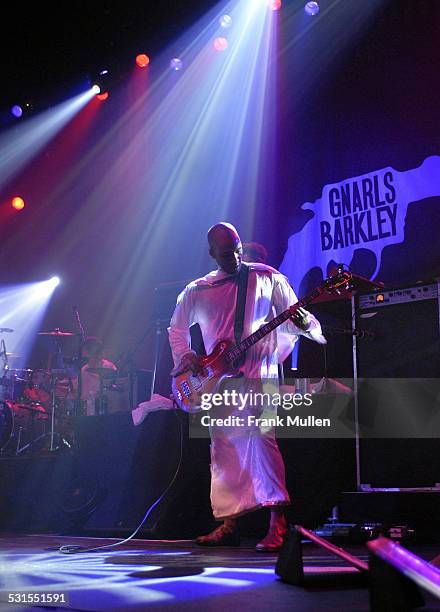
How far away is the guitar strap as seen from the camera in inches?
194

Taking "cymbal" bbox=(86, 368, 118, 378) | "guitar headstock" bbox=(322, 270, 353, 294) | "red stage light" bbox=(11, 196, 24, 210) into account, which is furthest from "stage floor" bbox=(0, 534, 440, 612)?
"red stage light" bbox=(11, 196, 24, 210)

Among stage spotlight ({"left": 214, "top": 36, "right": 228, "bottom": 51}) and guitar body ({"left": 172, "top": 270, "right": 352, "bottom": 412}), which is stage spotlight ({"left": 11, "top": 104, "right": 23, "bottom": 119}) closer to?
stage spotlight ({"left": 214, "top": 36, "right": 228, "bottom": 51})

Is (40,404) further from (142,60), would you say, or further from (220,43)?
(220,43)

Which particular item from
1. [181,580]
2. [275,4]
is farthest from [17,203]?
[181,580]

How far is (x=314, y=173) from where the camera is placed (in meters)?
8.24

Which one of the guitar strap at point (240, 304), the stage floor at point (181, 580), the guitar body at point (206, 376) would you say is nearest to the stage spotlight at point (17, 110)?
the guitar strap at point (240, 304)

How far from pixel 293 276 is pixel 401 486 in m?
3.30

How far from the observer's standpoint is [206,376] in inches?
194

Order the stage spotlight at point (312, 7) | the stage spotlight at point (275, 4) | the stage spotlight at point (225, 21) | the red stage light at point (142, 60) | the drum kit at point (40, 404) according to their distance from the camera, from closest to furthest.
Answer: the stage spotlight at point (312, 7) → the stage spotlight at point (275, 4) → the stage spotlight at point (225, 21) → the red stage light at point (142, 60) → the drum kit at point (40, 404)

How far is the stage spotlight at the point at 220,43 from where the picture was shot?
982 cm

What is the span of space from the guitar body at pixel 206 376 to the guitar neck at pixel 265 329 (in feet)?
0.15

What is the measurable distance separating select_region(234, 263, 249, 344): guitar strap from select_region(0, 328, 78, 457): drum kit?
6588mm

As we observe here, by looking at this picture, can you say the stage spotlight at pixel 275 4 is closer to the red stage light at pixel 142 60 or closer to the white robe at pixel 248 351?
the red stage light at pixel 142 60

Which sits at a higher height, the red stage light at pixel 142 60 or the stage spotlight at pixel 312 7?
the red stage light at pixel 142 60
